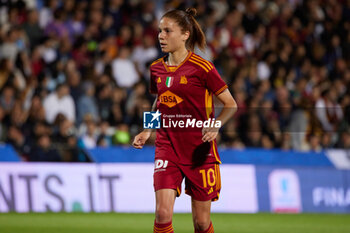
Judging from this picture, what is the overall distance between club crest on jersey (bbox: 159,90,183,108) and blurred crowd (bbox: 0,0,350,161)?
15.5 feet

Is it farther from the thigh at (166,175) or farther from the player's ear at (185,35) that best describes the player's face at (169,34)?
the thigh at (166,175)

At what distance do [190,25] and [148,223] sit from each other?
5.15 metres

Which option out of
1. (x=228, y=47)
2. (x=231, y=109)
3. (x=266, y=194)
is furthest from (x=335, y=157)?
(x=231, y=109)

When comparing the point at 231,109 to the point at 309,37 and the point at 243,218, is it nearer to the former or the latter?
the point at 243,218

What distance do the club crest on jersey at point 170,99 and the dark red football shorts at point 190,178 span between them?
0.49 meters

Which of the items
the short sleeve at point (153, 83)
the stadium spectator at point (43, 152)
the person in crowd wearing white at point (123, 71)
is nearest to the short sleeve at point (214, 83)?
the short sleeve at point (153, 83)

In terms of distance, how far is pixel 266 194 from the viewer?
42.0 feet

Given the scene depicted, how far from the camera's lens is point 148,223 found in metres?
10.6

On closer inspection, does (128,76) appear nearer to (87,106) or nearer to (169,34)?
(87,106)

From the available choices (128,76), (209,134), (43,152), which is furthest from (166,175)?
(128,76)

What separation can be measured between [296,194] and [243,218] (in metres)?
1.62

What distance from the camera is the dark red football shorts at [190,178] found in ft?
19.1

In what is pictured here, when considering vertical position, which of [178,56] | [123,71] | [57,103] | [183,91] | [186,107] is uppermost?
[178,56]

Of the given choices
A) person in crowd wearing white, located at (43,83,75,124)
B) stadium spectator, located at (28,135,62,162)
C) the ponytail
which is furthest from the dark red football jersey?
person in crowd wearing white, located at (43,83,75,124)
